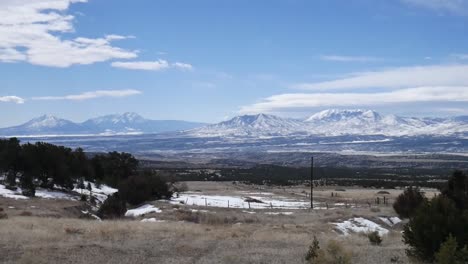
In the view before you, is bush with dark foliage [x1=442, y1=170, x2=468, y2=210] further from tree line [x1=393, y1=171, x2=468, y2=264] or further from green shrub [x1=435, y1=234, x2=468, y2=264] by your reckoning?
green shrub [x1=435, y1=234, x2=468, y2=264]

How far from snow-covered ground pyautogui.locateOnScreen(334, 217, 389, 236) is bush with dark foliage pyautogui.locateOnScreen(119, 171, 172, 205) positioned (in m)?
23.1

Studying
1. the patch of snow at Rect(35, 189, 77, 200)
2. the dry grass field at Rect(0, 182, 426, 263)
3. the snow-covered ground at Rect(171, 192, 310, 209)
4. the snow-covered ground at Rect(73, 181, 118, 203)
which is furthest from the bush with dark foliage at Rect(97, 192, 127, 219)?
the dry grass field at Rect(0, 182, 426, 263)

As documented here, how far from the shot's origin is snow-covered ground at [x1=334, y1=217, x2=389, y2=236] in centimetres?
3558

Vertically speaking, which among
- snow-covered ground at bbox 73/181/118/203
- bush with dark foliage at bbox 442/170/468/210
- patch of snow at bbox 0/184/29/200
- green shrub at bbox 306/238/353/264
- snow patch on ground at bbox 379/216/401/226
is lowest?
snow patch on ground at bbox 379/216/401/226

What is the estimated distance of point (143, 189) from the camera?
56.9 metres

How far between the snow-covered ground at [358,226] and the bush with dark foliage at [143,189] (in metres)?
23.1

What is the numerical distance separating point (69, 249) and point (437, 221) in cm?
1143

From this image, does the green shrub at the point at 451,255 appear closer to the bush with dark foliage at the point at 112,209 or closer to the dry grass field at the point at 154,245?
the dry grass field at the point at 154,245

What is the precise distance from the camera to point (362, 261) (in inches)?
672

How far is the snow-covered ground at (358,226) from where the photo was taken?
35.6m

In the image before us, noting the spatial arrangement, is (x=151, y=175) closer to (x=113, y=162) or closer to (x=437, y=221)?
(x=113, y=162)

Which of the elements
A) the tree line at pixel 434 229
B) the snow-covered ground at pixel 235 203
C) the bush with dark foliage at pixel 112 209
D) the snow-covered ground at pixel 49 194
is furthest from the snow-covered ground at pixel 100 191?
the tree line at pixel 434 229

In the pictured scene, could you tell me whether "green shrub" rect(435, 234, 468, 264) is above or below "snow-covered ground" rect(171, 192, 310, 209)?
above

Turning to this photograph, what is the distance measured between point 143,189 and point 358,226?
25453 millimetres
